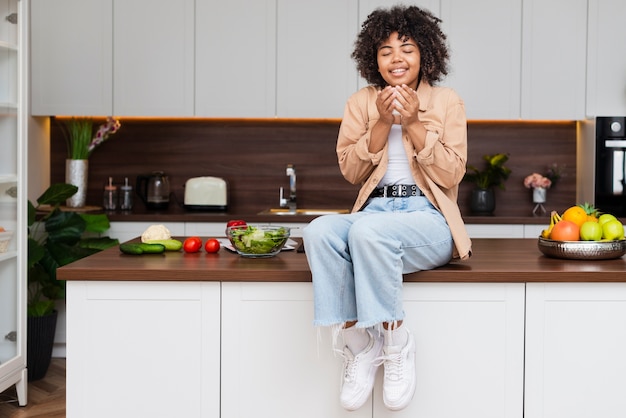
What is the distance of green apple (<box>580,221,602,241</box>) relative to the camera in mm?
2516

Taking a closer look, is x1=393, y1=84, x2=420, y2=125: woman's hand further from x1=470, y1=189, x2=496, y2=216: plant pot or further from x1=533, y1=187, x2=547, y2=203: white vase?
x1=533, y1=187, x2=547, y2=203: white vase

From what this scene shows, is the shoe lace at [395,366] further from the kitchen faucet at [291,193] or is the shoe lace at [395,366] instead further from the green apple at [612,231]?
the kitchen faucet at [291,193]

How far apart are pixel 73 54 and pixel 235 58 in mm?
872

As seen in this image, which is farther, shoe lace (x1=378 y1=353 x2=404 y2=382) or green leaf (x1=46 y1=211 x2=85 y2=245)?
green leaf (x1=46 y1=211 x2=85 y2=245)

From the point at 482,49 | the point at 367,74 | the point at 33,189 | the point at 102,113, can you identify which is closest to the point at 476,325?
the point at 367,74

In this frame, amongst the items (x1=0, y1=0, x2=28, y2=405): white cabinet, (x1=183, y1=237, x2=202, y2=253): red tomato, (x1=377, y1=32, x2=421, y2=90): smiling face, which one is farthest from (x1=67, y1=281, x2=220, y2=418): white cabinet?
(x1=0, y1=0, x2=28, y2=405): white cabinet

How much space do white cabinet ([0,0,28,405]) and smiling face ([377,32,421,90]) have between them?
67.0 inches

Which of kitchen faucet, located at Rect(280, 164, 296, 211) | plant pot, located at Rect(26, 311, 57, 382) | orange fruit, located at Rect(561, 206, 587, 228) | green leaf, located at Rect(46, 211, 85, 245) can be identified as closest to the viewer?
orange fruit, located at Rect(561, 206, 587, 228)

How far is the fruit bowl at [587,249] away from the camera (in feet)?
8.18

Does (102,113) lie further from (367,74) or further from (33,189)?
(367,74)

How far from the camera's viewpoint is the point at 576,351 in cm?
231

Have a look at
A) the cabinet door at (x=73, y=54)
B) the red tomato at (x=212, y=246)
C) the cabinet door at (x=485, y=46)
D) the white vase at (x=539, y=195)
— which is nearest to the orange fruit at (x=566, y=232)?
the red tomato at (x=212, y=246)

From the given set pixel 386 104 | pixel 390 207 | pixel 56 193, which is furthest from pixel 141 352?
pixel 56 193

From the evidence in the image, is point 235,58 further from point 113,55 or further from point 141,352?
point 141,352
